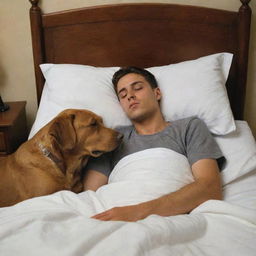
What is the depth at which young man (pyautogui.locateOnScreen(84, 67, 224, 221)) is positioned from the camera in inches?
48.9

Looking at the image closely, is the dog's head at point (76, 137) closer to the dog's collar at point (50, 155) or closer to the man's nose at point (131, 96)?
the dog's collar at point (50, 155)

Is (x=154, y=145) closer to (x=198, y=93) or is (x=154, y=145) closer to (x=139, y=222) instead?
(x=198, y=93)

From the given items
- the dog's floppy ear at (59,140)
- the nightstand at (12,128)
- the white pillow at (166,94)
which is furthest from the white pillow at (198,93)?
the nightstand at (12,128)

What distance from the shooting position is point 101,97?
1.74 metres

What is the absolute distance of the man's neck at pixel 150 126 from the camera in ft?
5.35

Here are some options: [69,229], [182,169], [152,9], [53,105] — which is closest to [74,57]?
[53,105]

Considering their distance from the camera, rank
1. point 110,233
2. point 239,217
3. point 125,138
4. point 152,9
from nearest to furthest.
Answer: point 110,233
point 239,217
point 125,138
point 152,9

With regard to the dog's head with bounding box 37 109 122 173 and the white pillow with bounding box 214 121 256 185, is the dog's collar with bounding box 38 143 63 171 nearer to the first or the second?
the dog's head with bounding box 37 109 122 173

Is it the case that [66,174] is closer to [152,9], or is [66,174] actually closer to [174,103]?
[174,103]

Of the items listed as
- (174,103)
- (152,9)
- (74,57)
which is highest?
(152,9)

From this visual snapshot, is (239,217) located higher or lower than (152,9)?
lower

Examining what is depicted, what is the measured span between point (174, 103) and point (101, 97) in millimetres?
388

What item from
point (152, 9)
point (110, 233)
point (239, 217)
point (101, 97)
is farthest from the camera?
point (152, 9)

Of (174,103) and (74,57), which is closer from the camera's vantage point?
(174,103)
